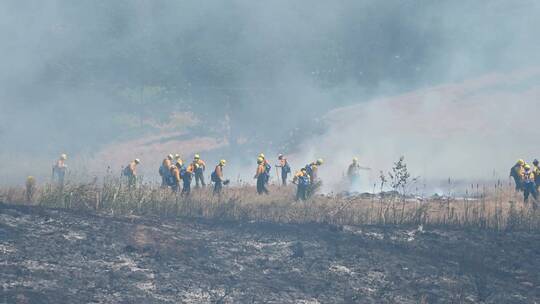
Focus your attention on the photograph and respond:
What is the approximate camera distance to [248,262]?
17.7 meters

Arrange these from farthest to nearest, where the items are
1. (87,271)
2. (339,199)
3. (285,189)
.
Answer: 1. (285,189)
2. (339,199)
3. (87,271)

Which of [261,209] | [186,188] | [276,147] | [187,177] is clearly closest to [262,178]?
[187,177]

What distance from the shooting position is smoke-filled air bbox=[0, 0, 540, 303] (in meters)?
17.3

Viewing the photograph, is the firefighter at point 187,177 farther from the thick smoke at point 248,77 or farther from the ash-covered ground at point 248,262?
the thick smoke at point 248,77

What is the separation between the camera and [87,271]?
630 inches

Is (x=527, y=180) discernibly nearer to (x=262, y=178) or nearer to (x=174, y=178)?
(x=262, y=178)

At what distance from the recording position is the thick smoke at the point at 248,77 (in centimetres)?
4328

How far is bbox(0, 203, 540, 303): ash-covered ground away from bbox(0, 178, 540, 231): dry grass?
542 mm

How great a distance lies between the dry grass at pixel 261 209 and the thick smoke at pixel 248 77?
18417mm

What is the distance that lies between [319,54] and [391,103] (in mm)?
5305

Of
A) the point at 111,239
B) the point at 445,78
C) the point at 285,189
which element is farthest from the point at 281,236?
the point at 445,78

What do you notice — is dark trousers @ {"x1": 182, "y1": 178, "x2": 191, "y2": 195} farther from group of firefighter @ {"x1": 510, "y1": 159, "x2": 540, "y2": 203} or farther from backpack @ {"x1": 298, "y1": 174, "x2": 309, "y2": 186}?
group of firefighter @ {"x1": 510, "y1": 159, "x2": 540, "y2": 203}

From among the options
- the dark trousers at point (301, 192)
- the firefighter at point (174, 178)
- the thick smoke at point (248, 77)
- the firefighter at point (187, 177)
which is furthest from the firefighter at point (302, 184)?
the thick smoke at point (248, 77)

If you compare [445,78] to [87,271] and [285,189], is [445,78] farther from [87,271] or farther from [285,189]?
[87,271]
